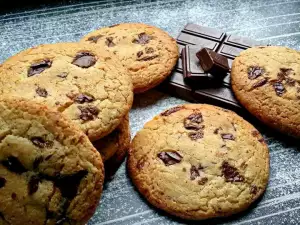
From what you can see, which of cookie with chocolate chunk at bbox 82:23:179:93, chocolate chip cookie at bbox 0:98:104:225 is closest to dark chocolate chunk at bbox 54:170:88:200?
chocolate chip cookie at bbox 0:98:104:225

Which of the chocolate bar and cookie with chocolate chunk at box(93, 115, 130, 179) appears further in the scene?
the chocolate bar

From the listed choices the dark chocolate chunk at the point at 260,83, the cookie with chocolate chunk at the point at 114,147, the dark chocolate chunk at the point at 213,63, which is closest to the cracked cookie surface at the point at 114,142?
the cookie with chocolate chunk at the point at 114,147

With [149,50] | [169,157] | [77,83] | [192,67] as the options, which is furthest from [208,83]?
[77,83]

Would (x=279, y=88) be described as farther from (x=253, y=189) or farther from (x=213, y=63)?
(x=253, y=189)

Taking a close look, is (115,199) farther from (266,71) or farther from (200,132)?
(266,71)

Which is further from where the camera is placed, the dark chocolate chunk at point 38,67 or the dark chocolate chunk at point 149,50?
the dark chocolate chunk at point 149,50

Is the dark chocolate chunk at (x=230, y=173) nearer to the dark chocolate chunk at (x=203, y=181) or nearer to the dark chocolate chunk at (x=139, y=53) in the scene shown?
the dark chocolate chunk at (x=203, y=181)

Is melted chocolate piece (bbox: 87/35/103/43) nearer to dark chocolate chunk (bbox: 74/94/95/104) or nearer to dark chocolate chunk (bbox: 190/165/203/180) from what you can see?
dark chocolate chunk (bbox: 74/94/95/104)
